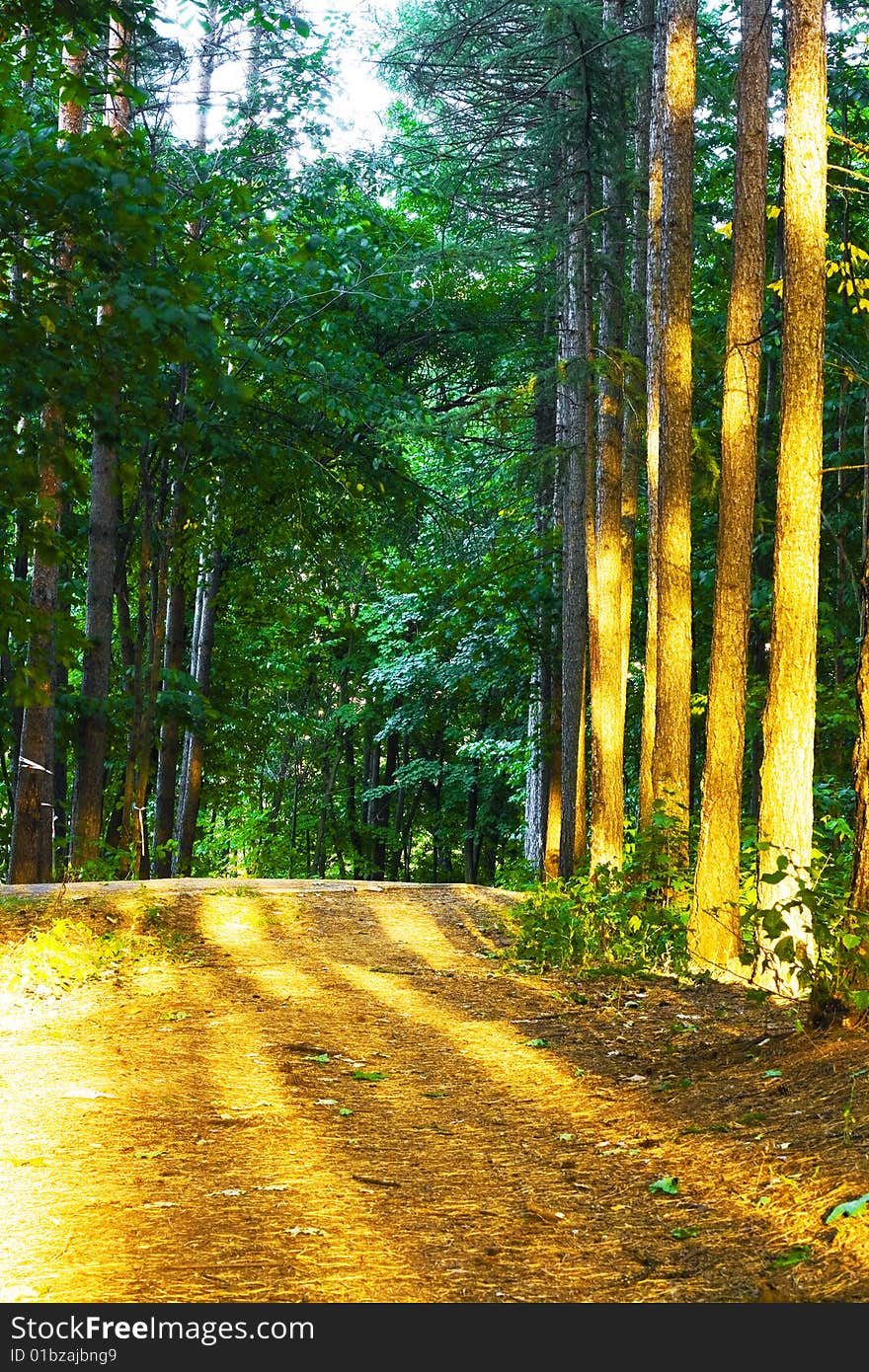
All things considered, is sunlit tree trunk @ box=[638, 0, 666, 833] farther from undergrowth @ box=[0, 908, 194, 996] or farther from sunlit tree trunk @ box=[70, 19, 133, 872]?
sunlit tree trunk @ box=[70, 19, 133, 872]

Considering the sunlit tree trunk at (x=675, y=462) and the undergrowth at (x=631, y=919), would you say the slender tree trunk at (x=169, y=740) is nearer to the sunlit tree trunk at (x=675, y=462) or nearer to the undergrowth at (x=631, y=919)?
the undergrowth at (x=631, y=919)

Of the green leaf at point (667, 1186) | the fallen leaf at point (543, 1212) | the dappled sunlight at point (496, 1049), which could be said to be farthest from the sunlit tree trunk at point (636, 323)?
the fallen leaf at point (543, 1212)

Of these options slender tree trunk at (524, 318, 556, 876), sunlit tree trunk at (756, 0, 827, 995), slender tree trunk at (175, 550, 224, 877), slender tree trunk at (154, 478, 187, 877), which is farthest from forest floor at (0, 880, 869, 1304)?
slender tree trunk at (175, 550, 224, 877)

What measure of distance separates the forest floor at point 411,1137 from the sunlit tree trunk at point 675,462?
235cm

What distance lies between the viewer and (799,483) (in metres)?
7.75

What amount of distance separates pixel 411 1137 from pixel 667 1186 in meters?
1.26

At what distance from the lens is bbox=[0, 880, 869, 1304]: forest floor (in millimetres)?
3787

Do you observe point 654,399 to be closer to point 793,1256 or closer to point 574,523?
point 574,523

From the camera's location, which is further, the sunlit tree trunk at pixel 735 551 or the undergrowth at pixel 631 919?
the undergrowth at pixel 631 919

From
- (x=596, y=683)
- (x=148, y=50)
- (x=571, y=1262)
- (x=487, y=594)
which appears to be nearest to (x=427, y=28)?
(x=148, y=50)

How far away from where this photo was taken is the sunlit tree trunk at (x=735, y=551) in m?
9.12

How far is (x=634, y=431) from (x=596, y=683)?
Result: 4.45 m

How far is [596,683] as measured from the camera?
1411cm

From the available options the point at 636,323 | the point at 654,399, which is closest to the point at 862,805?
the point at 654,399
